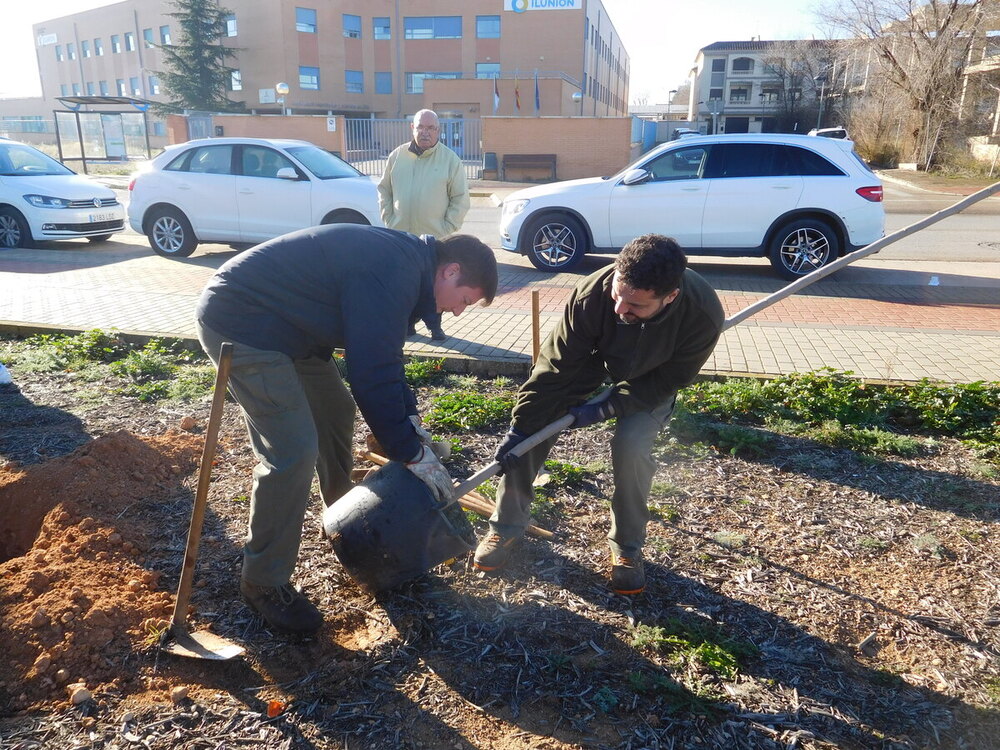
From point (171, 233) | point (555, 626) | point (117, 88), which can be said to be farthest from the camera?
point (117, 88)

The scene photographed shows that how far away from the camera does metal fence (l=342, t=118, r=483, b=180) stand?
2812 centimetres

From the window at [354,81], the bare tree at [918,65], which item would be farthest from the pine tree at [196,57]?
the bare tree at [918,65]

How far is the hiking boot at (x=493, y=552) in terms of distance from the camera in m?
3.49

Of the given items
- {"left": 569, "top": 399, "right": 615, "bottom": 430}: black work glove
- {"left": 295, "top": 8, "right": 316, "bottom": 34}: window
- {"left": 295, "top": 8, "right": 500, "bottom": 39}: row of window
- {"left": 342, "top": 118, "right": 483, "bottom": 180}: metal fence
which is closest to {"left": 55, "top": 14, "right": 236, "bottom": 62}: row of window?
{"left": 295, "top": 8, "right": 316, "bottom": 34}: window

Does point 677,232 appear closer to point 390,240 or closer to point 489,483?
point 489,483

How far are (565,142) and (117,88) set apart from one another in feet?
167

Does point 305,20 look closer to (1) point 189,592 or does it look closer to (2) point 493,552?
(2) point 493,552

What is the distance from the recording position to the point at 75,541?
3535 millimetres

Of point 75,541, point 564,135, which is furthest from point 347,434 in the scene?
point 564,135

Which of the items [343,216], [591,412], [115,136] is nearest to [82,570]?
[591,412]

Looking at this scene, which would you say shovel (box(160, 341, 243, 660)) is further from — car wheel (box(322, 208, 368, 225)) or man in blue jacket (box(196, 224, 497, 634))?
car wheel (box(322, 208, 368, 225))

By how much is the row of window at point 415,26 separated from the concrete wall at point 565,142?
76.8 ft

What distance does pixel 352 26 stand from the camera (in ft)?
163

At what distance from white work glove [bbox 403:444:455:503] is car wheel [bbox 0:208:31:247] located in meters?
12.2
